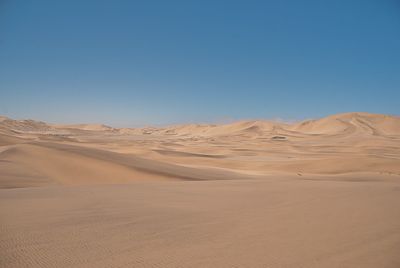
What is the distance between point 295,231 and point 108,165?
8.73 m

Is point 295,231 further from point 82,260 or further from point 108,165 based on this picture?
point 108,165

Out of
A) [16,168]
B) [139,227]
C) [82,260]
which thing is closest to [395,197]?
[139,227]

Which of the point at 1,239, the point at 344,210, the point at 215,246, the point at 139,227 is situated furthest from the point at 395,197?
the point at 1,239

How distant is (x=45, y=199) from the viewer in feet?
15.8

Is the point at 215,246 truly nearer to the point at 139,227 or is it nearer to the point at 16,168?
the point at 139,227

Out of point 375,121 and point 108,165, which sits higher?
point 375,121

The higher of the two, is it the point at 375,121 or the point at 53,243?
the point at 375,121

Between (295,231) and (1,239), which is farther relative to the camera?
(295,231)

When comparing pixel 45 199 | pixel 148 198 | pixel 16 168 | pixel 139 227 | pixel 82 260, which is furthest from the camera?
pixel 16 168

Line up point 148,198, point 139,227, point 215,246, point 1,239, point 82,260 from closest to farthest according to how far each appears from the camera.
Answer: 1. point 82,260
2. point 1,239
3. point 215,246
4. point 139,227
5. point 148,198

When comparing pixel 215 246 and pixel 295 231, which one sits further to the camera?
pixel 295 231

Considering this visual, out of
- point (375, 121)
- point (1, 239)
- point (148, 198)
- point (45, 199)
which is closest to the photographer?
point (1, 239)

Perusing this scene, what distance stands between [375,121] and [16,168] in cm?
8093

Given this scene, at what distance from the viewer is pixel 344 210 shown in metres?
4.51
